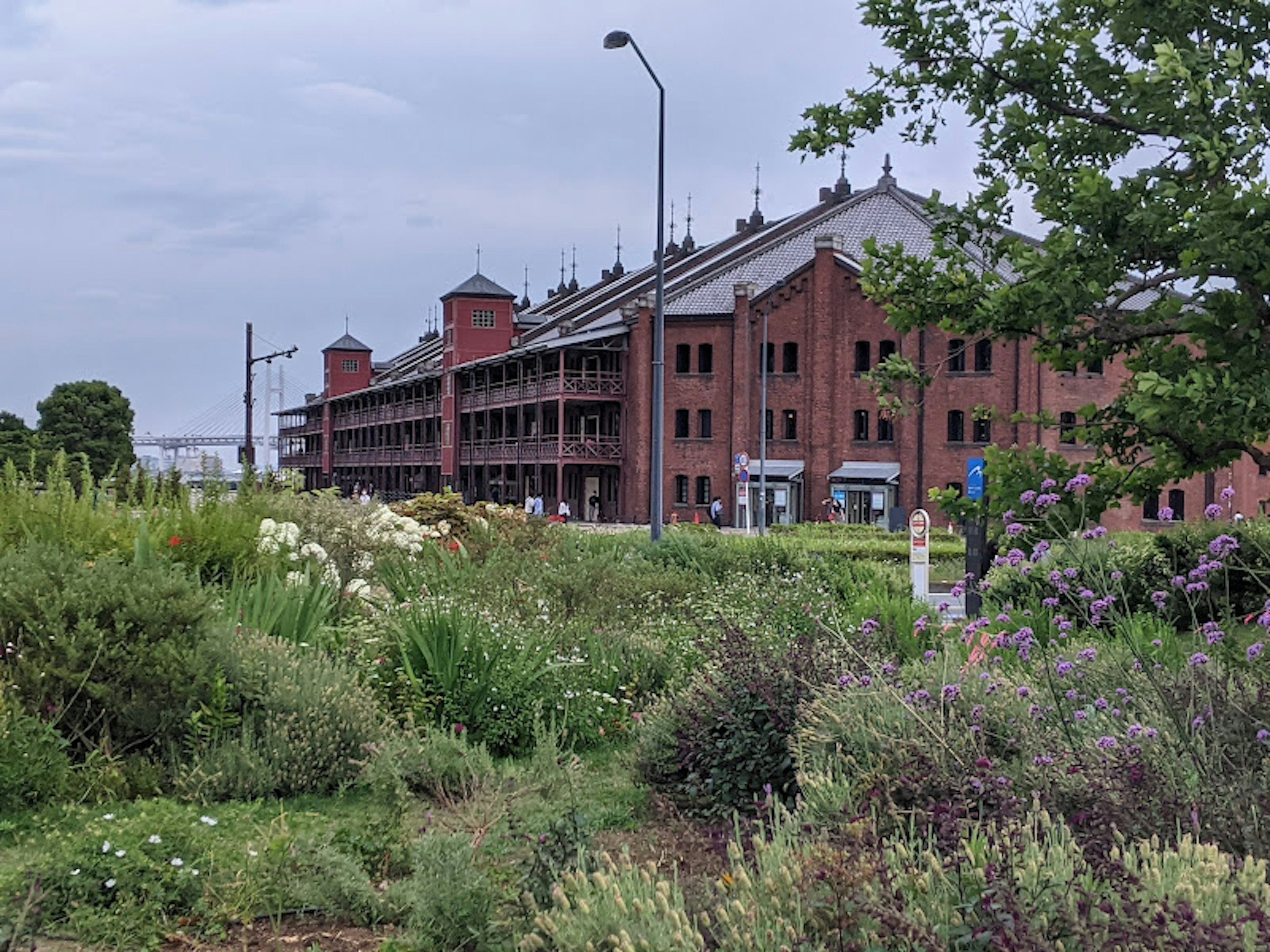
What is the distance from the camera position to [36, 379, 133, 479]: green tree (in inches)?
2699

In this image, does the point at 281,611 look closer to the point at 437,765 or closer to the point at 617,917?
the point at 437,765

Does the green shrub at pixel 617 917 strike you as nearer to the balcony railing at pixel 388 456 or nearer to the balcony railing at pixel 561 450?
the balcony railing at pixel 561 450

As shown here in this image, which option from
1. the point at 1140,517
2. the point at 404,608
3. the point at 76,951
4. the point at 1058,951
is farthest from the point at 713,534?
the point at 1140,517

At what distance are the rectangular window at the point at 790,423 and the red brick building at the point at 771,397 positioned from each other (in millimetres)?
87

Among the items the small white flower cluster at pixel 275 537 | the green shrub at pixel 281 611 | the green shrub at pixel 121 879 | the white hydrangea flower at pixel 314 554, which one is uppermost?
the small white flower cluster at pixel 275 537

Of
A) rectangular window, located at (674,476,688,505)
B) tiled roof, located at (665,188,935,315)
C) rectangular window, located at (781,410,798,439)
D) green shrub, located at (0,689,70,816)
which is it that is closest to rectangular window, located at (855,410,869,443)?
rectangular window, located at (781,410,798,439)

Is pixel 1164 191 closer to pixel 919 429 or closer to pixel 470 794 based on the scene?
pixel 470 794

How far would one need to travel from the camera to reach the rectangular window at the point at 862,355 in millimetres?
55250

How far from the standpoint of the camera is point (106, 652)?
7074mm

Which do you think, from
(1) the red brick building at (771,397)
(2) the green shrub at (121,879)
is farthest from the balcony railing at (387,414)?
(2) the green shrub at (121,879)

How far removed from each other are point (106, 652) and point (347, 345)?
10645 cm

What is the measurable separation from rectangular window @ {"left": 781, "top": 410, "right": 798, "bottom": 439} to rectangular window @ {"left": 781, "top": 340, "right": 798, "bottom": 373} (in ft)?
5.90

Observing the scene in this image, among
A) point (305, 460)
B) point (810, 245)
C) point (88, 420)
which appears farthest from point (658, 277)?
point (305, 460)

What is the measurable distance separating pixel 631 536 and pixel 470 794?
13.8m
